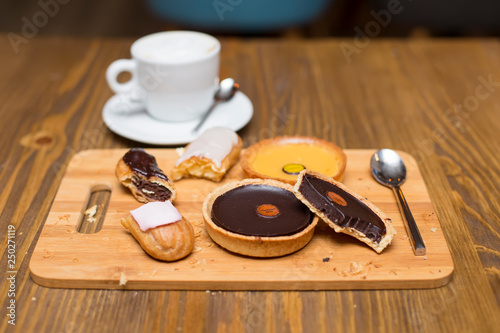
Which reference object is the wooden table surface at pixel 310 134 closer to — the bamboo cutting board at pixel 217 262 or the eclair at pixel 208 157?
the bamboo cutting board at pixel 217 262

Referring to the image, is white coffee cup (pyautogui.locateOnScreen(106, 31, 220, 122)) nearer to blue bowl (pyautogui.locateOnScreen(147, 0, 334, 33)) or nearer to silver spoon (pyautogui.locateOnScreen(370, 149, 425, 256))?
silver spoon (pyautogui.locateOnScreen(370, 149, 425, 256))

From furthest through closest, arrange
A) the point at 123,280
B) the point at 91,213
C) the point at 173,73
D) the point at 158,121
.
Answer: the point at 158,121 → the point at 173,73 → the point at 91,213 → the point at 123,280

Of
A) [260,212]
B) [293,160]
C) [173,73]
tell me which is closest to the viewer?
[260,212]

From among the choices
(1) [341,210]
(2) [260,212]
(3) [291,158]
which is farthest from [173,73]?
(1) [341,210]

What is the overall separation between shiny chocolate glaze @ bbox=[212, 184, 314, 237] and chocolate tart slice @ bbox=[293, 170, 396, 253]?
0.16ft

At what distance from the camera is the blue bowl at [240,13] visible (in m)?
3.40

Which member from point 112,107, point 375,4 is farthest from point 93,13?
point 112,107

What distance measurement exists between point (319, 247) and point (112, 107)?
0.95 meters

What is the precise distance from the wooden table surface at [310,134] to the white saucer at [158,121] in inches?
2.2

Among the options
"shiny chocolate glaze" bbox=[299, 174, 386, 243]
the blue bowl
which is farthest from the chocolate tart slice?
the blue bowl

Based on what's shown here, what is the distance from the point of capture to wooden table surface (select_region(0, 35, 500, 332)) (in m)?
1.07

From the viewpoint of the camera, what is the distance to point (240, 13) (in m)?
3.46

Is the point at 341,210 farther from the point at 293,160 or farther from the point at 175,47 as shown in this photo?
the point at 175,47

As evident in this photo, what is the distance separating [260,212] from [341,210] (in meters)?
0.18
